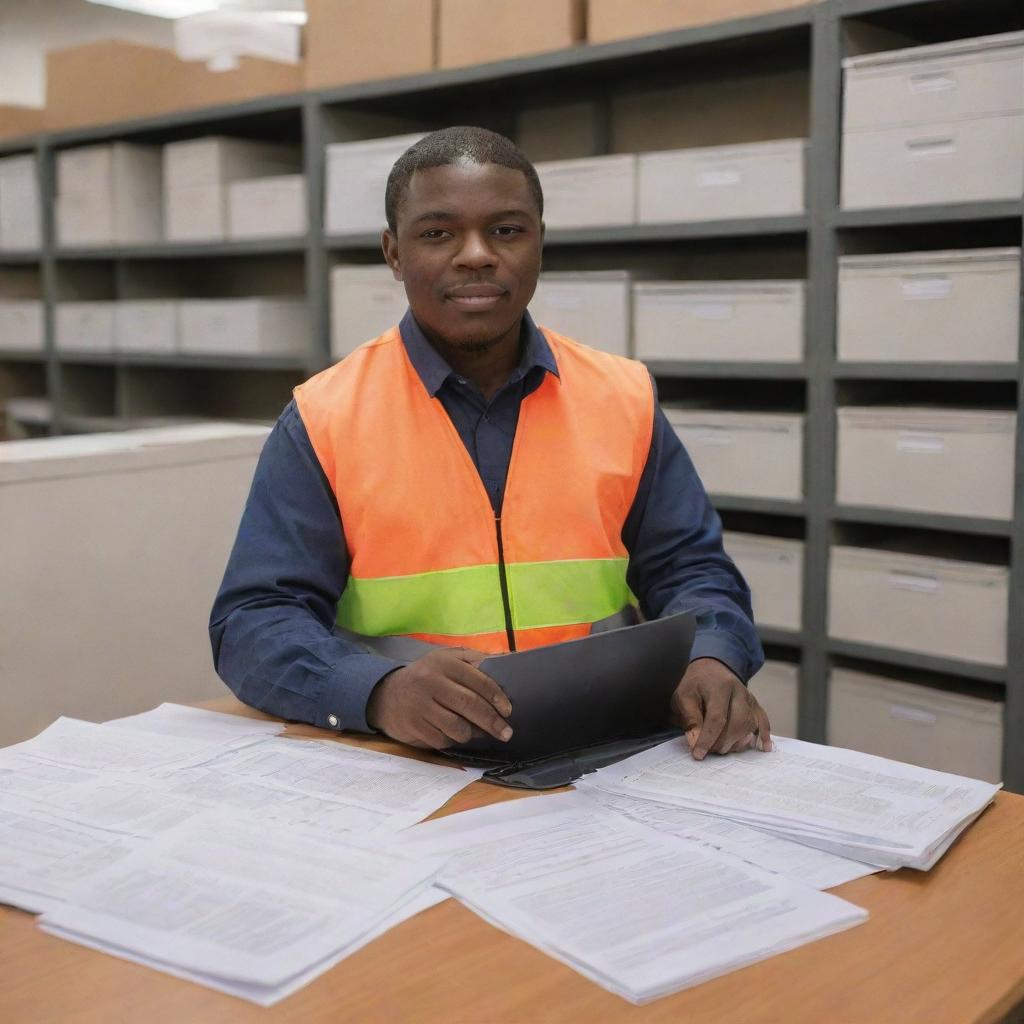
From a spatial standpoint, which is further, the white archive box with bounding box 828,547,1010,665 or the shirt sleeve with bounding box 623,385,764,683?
the white archive box with bounding box 828,547,1010,665

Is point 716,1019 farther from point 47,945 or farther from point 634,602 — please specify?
point 634,602

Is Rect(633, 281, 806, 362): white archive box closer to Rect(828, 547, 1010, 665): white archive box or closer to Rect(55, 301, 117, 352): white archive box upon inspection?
Rect(828, 547, 1010, 665): white archive box

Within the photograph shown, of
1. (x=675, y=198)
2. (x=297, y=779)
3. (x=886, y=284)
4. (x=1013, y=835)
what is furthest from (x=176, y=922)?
(x=675, y=198)

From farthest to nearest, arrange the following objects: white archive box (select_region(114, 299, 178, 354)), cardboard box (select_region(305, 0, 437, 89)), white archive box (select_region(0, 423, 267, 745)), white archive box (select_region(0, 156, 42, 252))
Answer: white archive box (select_region(0, 156, 42, 252))
white archive box (select_region(114, 299, 178, 354))
cardboard box (select_region(305, 0, 437, 89))
white archive box (select_region(0, 423, 267, 745))

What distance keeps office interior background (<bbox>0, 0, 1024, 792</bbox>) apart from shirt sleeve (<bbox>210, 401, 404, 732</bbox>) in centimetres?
66

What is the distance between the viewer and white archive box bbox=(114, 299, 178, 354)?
3973 mm

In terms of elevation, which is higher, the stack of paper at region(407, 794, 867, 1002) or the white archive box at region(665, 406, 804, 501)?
the white archive box at region(665, 406, 804, 501)

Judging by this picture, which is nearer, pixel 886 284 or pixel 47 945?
pixel 47 945

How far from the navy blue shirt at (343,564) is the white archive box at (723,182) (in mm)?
1148

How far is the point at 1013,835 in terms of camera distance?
108cm

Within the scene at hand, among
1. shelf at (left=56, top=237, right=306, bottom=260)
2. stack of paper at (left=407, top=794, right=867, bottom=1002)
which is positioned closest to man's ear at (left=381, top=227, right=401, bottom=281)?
stack of paper at (left=407, top=794, right=867, bottom=1002)

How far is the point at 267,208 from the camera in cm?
364

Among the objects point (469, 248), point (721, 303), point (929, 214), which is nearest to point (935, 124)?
point (929, 214)

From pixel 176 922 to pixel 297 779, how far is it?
297 mm
